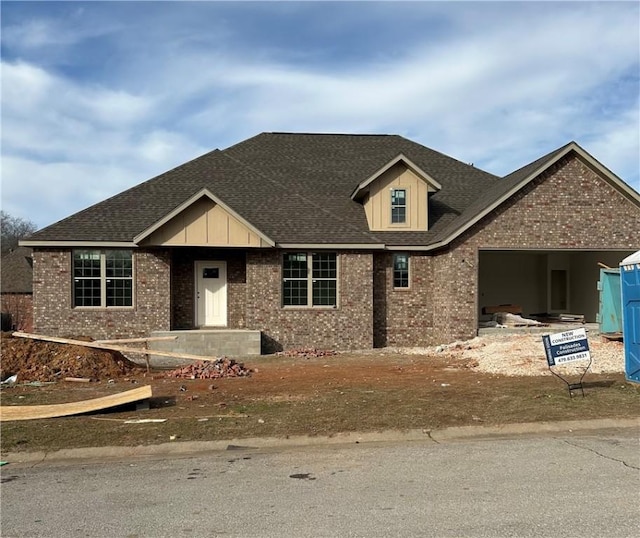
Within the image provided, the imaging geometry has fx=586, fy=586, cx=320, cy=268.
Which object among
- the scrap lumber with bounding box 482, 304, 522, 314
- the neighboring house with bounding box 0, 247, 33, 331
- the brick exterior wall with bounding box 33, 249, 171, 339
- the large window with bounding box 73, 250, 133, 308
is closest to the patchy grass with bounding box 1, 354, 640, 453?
the brick exterior wall with bounding box 33, 249, 171, 339

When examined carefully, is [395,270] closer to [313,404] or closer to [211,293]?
[211,293]

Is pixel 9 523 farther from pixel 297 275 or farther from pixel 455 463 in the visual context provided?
pixel 297 275

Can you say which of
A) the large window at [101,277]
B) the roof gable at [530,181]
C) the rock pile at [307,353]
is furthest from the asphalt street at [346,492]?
the large window at [101,277]

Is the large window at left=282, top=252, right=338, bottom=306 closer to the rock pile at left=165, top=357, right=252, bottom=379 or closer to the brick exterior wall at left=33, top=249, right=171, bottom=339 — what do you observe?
the brick exterior wall at left=33, top=249, right=171, bottom=339

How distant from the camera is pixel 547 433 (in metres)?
8.23

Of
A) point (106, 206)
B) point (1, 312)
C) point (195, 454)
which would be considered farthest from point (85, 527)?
point (1, 312)

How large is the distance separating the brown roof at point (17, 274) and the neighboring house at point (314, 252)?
717 inches

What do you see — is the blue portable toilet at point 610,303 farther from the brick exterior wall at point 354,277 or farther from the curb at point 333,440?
the curb at point 333,440

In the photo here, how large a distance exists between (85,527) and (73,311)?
14.5 metres

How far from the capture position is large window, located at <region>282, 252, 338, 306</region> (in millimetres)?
19031

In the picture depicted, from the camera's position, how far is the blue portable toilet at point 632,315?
10938mm

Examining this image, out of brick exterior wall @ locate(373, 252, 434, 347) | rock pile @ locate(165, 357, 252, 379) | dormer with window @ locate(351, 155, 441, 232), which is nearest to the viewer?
rock pile @ locate(165, 357, 252, 379)

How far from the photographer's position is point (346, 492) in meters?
5.82

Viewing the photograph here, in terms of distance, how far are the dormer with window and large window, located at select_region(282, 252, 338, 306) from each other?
7.83 ft
